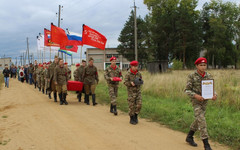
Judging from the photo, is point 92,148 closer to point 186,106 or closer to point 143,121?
point 143,121

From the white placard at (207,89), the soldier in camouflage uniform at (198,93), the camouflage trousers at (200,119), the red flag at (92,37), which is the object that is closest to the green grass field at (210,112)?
the camouflage trousers at (200,119)

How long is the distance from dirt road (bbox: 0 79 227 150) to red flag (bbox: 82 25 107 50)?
6.79 m

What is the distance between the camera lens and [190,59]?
53344 millimetres

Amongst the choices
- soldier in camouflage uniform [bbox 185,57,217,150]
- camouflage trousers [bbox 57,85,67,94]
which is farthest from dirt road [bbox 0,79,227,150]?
camouflage trousers [bbox 57,85,67,94]

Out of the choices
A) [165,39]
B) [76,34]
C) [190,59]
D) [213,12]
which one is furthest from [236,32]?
[76,34]

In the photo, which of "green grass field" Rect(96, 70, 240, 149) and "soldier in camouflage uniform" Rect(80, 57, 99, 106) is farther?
"soldier in camouflage uniform" Rect(80, 57, 99, 106)

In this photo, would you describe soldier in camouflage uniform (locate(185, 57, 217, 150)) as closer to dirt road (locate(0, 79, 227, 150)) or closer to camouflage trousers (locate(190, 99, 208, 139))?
camouflage trousers (locate(190, 99, 208, 139))

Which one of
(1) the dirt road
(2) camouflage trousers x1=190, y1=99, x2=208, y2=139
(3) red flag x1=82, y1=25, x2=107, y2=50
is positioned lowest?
(1) the dirt road

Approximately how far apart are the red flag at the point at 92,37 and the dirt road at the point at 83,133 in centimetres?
679

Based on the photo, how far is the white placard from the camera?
4961mm

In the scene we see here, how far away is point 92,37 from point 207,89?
418 inches

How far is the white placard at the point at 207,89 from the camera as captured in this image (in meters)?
4.96

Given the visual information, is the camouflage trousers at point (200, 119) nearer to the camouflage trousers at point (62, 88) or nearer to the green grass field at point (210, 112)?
the green grass field at point (210, 112)

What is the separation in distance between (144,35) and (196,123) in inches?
2237
